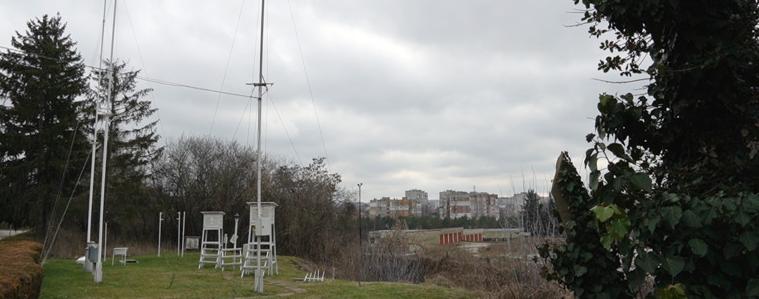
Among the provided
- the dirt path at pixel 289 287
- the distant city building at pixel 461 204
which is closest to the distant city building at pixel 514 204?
the dirt path at pixel 289 287

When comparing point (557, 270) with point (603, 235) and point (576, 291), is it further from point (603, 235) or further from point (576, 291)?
point (603, 235)

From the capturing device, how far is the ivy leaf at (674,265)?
2152mm

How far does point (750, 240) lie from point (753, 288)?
0.20 meters

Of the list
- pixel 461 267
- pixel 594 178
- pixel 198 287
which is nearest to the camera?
pixel 594 178

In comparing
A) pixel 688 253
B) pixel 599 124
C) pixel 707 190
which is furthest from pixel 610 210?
pixel 707 190

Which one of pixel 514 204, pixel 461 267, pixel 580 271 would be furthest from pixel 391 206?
pixel 580 271

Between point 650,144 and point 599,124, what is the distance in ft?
1.78

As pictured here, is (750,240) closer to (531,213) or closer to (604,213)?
(604,213)

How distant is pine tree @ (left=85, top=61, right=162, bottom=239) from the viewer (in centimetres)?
3120

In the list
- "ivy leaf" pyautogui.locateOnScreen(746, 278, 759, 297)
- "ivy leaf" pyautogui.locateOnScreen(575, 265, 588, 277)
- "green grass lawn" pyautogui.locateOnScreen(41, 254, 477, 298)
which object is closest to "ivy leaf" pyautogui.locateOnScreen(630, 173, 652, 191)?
"ivy leaf" pyautogui.locateOnScreen(746, 278, 759, 297)

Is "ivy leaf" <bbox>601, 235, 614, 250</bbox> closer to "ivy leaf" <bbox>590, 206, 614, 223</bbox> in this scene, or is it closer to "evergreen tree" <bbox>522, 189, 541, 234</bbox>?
"ivy leaf" <bbox>590, 206, 614, 223</bbox>

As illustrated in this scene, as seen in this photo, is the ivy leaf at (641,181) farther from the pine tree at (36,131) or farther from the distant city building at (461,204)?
the pine tree at (36,131)

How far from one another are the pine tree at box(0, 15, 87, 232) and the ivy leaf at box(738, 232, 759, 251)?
30819mm

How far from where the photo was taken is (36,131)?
29.8 meters
